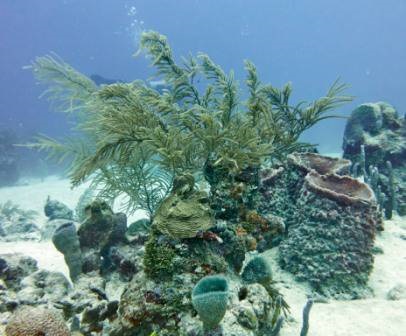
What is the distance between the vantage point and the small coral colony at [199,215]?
346 cm

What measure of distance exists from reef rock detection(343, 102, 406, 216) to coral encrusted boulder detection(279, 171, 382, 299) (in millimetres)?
3588

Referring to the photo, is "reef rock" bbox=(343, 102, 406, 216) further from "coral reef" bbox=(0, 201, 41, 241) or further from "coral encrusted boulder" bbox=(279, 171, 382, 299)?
"coral reef" bbox=(0, 201, 41, 241)

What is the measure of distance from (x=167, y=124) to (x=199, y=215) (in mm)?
2158

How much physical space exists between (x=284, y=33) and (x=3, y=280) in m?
182

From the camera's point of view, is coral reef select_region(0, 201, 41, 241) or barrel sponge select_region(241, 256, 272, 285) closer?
barrel sponge select_region(241, 256, 272, 285)

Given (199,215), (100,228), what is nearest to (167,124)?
(100,228)

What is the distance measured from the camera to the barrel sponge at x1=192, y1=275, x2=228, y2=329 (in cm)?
296

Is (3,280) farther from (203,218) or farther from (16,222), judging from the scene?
(16,222)

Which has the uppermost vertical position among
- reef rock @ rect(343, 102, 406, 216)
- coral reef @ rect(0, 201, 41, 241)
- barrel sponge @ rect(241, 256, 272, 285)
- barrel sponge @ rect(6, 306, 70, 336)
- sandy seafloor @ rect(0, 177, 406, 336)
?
reef rock @ rect(343, 102, 406, 216)

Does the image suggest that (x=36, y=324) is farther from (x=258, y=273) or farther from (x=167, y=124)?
(x=167, y=124)

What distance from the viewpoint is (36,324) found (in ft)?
9.82

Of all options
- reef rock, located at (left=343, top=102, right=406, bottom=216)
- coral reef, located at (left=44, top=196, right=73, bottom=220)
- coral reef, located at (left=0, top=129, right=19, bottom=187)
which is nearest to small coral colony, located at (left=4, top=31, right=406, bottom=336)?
reef rock, located at (left=343, top=102, right=406, bottom=216)

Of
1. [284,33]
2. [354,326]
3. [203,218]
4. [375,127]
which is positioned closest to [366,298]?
[354,326]

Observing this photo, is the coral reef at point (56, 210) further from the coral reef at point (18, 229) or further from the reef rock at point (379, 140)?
the reef rock at point (379, 140)
